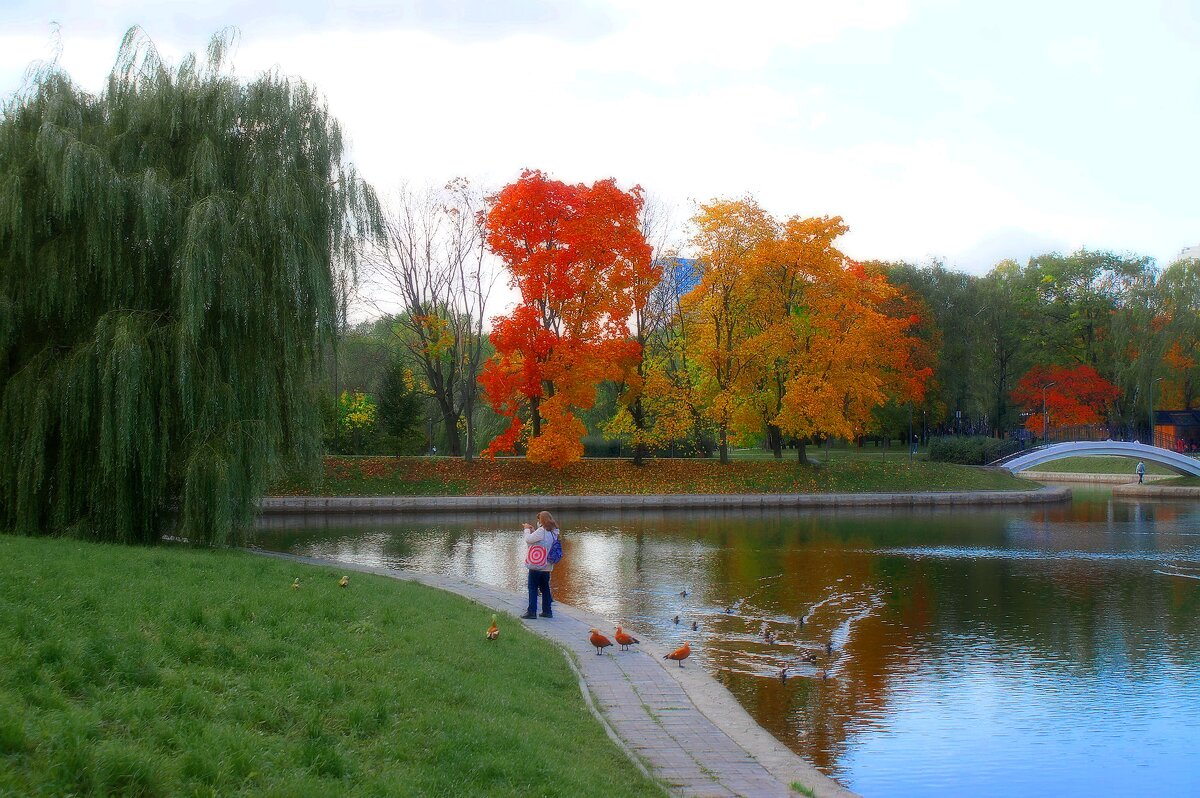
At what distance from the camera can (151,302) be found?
1828 cm

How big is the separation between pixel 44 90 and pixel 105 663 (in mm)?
16171

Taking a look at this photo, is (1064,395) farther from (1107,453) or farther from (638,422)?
(638,422)

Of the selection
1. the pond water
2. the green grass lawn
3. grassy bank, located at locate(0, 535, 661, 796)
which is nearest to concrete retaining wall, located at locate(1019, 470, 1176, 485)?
the green grass lawn

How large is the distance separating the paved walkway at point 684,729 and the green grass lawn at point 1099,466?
2282 inches

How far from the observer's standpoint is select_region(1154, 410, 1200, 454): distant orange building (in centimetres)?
5897

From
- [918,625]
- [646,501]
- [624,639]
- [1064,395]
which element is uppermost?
[1064,395]

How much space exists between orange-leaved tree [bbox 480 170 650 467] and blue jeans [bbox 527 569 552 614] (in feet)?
85.9

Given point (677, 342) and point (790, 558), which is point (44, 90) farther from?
point (677, 342)

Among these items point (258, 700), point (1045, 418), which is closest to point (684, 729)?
point (258, 700)

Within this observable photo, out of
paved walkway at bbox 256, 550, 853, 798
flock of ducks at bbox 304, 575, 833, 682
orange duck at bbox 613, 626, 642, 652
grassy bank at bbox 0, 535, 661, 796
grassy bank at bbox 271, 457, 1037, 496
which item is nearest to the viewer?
grassy bank at bbox 0, 535, 661, 796

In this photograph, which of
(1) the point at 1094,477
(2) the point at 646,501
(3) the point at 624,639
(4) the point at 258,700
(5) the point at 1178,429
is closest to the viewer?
(4) the point at 258,700

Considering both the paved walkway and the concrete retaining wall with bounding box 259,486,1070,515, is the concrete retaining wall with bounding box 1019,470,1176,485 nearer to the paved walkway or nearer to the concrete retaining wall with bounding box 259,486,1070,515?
the concrete retaining wall with bounding box 259,486,1070,515

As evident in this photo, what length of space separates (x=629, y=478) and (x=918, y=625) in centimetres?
2759

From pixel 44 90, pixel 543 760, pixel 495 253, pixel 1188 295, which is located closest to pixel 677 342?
pixel 495 253
